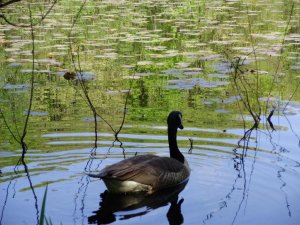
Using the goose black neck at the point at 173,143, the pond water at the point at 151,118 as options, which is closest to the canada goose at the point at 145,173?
the goose black neck at the point at 173,143

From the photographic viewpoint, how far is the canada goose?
622 centimetres

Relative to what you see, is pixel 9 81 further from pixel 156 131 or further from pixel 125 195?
pixel 125 195

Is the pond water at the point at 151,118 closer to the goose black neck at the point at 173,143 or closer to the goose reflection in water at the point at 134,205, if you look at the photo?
the goose reflection in water at the point at 134,205

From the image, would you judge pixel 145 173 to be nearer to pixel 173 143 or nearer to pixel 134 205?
pixel 134 205

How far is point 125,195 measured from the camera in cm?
636

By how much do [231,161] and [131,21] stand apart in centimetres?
1111

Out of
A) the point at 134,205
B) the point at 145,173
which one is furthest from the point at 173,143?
the point at 134,205

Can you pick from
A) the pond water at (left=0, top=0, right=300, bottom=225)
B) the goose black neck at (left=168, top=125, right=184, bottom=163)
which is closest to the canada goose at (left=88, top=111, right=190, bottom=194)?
the goose black neck at (left=168, top=125, right=184, bottom=163)

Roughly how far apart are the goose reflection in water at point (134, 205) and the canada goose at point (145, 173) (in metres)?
0.08

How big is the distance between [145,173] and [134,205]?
0.52 metres

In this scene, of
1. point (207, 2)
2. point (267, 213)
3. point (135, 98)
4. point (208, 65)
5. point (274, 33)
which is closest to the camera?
point (267, 213)

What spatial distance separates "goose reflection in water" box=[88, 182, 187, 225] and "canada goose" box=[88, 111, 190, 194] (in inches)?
3.2

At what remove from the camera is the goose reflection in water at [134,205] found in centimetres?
567

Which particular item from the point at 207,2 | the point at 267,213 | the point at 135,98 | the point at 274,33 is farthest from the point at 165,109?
the point at 207,2
